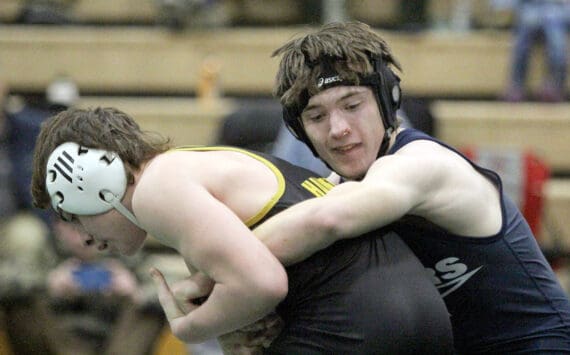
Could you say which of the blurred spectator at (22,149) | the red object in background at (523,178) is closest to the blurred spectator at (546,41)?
the red object in background at (523,178)

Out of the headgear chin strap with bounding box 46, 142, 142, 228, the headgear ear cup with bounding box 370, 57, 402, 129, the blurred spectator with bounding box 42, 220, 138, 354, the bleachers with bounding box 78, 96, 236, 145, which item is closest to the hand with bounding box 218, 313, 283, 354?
the headgear chin strap with bounding box 46, 142, 142, 228

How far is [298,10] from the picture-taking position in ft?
26.6

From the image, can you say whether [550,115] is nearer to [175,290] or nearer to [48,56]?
[48,56]

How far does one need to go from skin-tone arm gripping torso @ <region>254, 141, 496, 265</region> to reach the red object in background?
3094 mm

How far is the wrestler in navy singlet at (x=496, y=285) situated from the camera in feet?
9.39

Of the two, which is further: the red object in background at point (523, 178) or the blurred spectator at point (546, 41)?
the blurred spectator at point (546, 41)

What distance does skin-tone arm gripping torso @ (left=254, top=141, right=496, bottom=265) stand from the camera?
2.60 m

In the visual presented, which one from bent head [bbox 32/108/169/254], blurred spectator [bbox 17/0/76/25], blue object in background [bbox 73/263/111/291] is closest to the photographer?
bent head [bbox 32/108/169/254]

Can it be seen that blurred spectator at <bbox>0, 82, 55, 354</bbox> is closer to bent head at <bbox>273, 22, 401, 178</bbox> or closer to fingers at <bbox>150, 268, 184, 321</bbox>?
fingers at <bbox>150, 268, 184, 321</bbox>

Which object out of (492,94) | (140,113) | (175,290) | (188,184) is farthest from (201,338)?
(492,94)

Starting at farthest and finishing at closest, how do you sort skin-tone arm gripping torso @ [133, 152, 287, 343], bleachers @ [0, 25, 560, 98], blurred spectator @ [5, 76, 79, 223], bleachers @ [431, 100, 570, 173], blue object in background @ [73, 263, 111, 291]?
bleachers @ [0, 25, 560, 98] → bleachers @ [431, 100, 570, 173] → blurred spectator @ [5, 76, 79, 223] → blue object in background @ [73, 263, 111, 291] → skin-tone arm gripping torso @ [133, 152, 287, 343]

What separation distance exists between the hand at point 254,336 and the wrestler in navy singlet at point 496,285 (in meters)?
0.41

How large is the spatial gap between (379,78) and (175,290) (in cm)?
78

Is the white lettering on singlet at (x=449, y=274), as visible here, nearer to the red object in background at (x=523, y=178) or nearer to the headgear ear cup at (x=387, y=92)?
the headgear ear cup at (x=387, y=92)
